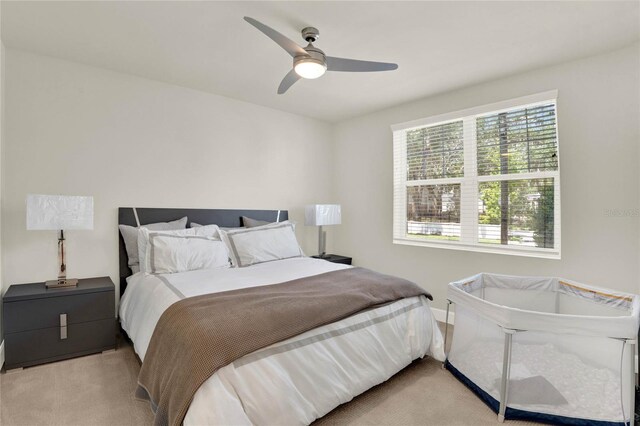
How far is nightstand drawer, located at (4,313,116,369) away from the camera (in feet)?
7.45

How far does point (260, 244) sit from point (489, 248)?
2308 mm

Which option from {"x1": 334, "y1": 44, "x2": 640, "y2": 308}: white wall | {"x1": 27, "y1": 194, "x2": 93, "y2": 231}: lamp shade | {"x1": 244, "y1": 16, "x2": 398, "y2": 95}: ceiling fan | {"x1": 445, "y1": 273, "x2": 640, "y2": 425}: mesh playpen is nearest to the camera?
{"x1": 445, "y1": 273, "x2": 640, "y2": 425}: mesh playpen

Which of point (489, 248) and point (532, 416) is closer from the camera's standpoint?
point (532, 416)

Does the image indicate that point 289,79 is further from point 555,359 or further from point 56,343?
point 56,343

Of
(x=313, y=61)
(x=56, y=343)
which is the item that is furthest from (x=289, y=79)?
(x=56, y=343)

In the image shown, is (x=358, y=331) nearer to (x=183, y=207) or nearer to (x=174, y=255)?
(x=174, y=255)

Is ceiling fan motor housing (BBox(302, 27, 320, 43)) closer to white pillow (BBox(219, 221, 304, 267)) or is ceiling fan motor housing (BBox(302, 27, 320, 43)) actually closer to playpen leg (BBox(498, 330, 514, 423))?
white pillow (BBox(219, 221, 304, 267))

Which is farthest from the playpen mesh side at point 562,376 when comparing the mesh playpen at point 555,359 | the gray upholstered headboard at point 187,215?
the gray upholstered headboard at point 187,215

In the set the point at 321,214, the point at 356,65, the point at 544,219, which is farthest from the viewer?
the point at 321,214

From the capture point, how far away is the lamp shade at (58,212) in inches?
91.7

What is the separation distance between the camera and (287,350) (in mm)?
1645

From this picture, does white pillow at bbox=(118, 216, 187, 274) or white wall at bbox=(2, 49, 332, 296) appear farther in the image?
white pillow at bbox=(118, 216, 187, 274)

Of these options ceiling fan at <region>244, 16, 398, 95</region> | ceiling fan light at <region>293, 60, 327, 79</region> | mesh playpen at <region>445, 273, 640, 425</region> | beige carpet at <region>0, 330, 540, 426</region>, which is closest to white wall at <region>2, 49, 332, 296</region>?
beige carpet at <region>0, 330, 540, 426</region>

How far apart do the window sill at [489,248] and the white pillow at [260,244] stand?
54.1 inches
